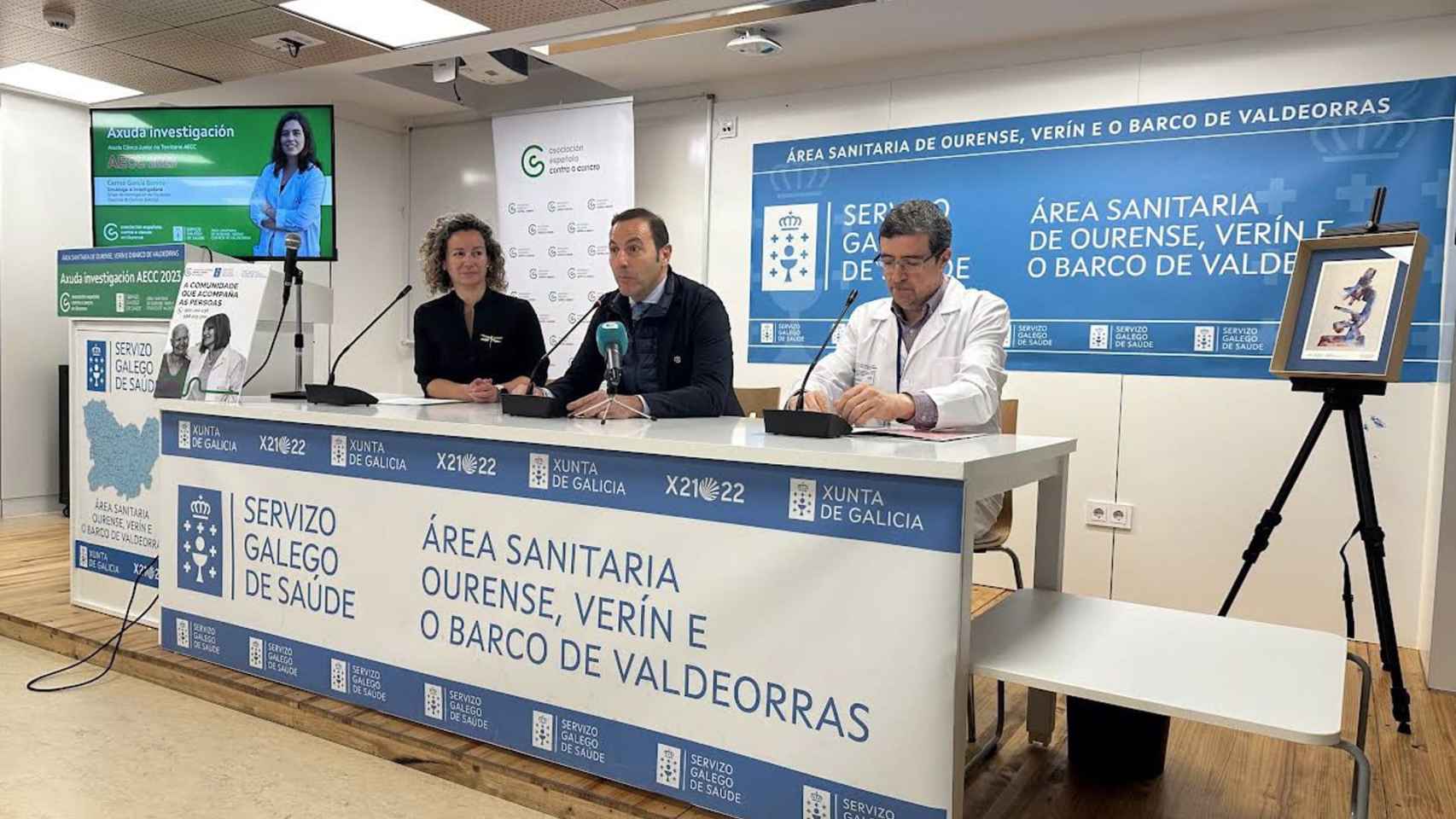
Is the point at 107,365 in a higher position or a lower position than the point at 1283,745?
higher

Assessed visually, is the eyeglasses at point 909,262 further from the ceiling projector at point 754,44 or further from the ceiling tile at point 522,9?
the ceiling projector at point 754,44

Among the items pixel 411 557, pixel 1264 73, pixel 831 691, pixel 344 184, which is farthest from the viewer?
pixel 344 184

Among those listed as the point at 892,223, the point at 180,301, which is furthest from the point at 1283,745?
the point at 180,301

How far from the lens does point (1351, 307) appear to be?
102 inches

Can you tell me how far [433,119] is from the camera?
5.98 metres

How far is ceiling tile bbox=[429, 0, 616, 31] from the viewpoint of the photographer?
3420mm

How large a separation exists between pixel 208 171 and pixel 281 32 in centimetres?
65

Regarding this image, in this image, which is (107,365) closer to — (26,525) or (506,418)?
(506,418)

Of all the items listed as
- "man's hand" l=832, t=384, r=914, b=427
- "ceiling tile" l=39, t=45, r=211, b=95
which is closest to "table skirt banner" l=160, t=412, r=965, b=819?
"man's hand" l=832, t=384, r=914, b=427

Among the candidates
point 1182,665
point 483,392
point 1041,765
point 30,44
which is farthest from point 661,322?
point 30,44

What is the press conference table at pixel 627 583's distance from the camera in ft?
5.22

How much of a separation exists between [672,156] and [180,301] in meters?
2.77

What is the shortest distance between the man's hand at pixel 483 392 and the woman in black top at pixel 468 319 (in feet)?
0.65

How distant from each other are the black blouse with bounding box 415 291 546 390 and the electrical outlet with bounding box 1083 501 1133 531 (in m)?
2.42
